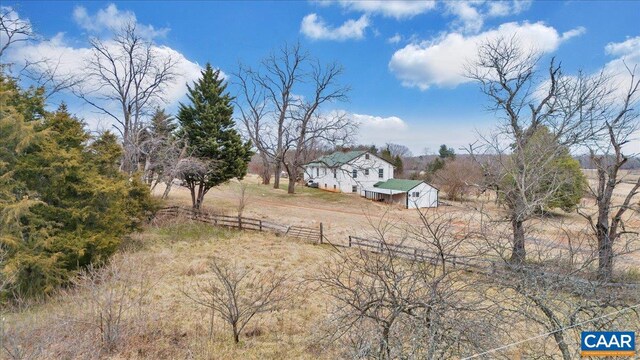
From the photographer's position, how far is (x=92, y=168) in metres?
11.4

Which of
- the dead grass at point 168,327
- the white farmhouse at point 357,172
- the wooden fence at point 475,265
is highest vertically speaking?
the white farmhouse at point 357,172

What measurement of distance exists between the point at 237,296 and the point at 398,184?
28.1 metres

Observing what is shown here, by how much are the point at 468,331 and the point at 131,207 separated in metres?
15.2

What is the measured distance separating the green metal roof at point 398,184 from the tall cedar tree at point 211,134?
18.4 meters

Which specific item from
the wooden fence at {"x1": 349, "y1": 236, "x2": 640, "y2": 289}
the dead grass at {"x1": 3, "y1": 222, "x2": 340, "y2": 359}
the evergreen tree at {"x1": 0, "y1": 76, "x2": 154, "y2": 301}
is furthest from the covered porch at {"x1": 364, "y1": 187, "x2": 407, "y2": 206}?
the wooden fence at {"x1": 349, "y1": 236, "x2": 640, "y2": 289}

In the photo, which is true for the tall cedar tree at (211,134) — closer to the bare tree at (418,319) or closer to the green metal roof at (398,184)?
the bare tree at (418,319)

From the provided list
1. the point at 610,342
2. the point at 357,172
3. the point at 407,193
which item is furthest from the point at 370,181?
the point at 610,342

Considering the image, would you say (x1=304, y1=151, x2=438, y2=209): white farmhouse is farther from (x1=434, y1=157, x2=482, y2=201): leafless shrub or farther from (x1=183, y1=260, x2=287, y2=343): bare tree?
(x1=183, y1=260, x2=287, y2=343): bare tree

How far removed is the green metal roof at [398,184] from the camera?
32.4 m

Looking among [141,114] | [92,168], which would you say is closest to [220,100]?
[141,114]

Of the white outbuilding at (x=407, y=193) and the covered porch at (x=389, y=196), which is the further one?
the covered porch at (x=389, y=196)

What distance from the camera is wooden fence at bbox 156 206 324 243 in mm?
17547

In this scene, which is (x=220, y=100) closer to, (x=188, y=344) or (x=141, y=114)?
(x=141, y=114)

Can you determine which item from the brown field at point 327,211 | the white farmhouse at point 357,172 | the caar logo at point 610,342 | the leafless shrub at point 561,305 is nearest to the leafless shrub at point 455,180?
the brown field at point 327,211
